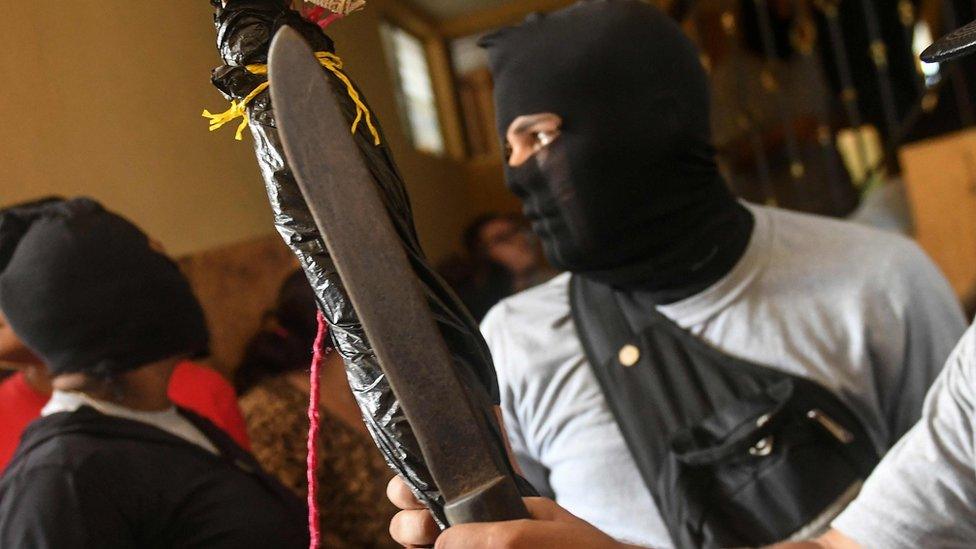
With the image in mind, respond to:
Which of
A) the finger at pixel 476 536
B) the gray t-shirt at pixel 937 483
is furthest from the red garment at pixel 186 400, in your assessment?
the finger at pixel 476 536

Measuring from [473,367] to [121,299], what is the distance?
0.64 metres

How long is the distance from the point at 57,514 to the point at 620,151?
545 millimetres

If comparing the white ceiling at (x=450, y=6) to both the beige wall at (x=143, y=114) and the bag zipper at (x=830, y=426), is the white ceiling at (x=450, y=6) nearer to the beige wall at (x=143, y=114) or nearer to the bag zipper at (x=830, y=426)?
the beige wall at (x=143, y=114)

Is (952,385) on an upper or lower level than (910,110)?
upper

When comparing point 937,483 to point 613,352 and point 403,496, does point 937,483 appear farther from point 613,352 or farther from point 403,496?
point 403,496

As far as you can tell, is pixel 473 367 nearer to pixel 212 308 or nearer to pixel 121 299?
pixel 121 299

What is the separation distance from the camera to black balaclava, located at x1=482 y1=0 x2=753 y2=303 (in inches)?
36.1

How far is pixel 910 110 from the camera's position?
307 cm

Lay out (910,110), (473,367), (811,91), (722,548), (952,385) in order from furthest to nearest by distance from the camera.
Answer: (811,91) → (910,110) → (722,548) → (952,385) → (473,367)

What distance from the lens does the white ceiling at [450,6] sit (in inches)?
29.4

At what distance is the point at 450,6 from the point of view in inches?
29.6

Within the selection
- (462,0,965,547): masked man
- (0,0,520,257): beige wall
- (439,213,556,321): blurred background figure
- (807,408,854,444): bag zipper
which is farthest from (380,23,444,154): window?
(439,213,556,321): blurred background figure

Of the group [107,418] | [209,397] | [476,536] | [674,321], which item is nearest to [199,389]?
[209,397]

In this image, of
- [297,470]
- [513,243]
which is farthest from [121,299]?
[513,243]
